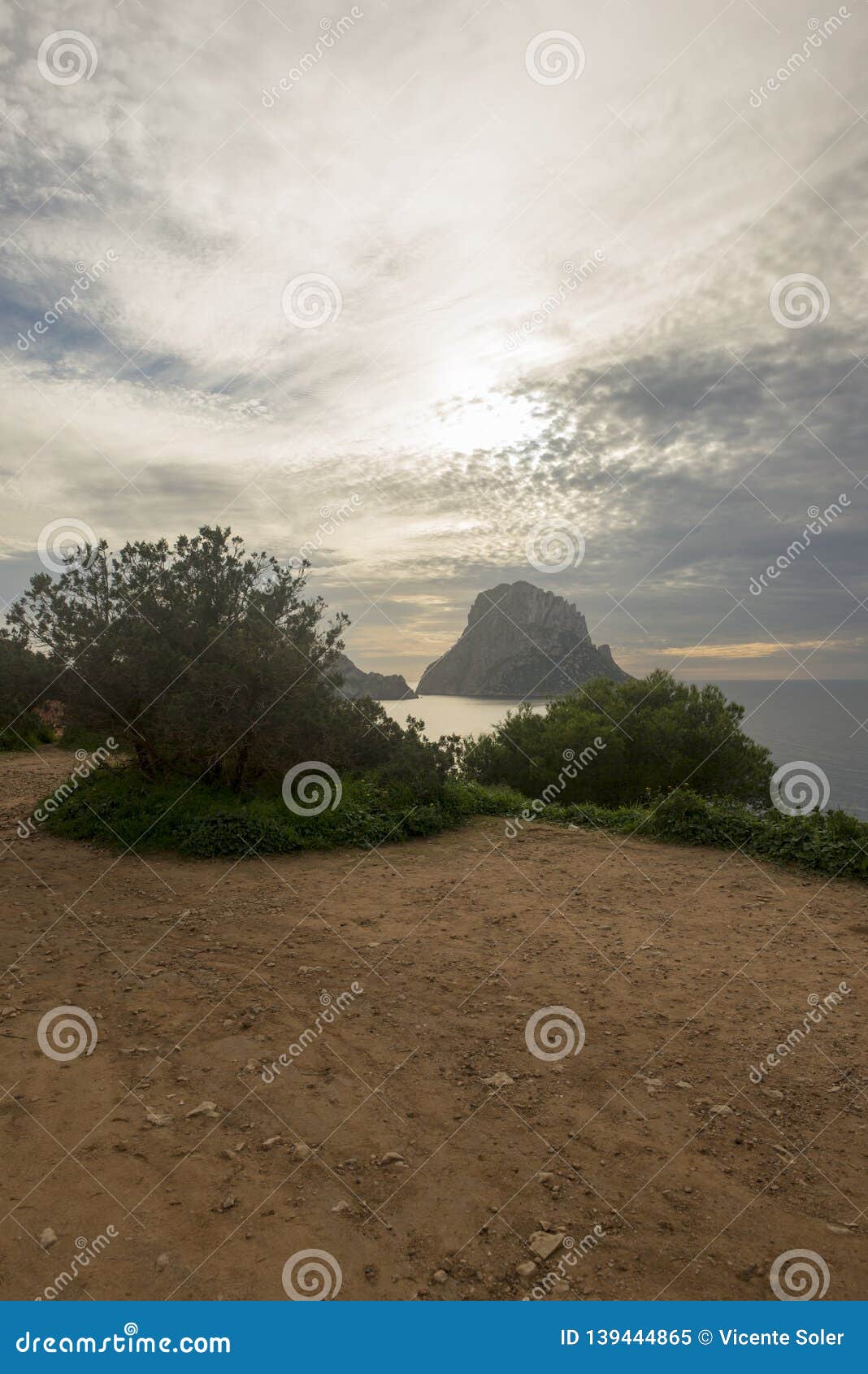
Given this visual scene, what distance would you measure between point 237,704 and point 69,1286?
28.8 feet

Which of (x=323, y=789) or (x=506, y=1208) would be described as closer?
(x=506, y=1208)

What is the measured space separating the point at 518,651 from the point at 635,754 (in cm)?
842

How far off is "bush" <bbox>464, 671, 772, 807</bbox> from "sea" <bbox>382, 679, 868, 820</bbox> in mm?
A: 785

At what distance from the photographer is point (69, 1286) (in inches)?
129

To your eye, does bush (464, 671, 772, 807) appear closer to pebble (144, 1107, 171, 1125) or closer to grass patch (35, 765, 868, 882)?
grass patch (35, 765, 868, 882)

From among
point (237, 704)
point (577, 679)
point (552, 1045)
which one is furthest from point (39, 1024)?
point (577, 679)

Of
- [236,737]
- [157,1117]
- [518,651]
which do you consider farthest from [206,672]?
[518,651]

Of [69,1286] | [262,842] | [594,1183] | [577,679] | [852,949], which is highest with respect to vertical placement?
[577,679]

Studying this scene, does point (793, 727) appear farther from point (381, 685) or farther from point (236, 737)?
point (236, 737)

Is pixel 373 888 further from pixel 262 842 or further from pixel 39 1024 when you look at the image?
pixel 39 1024

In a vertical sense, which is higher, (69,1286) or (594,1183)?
(594,1183)

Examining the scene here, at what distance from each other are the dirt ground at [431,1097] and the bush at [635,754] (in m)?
9.73

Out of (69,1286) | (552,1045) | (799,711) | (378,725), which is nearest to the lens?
(69,1286)

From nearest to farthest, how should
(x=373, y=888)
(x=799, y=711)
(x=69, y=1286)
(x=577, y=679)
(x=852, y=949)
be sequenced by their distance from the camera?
(x=69, y=1286)
(x=852, y=949)
(x=373, y=888)
(x=577, y=679)
(x=799, y=711)
